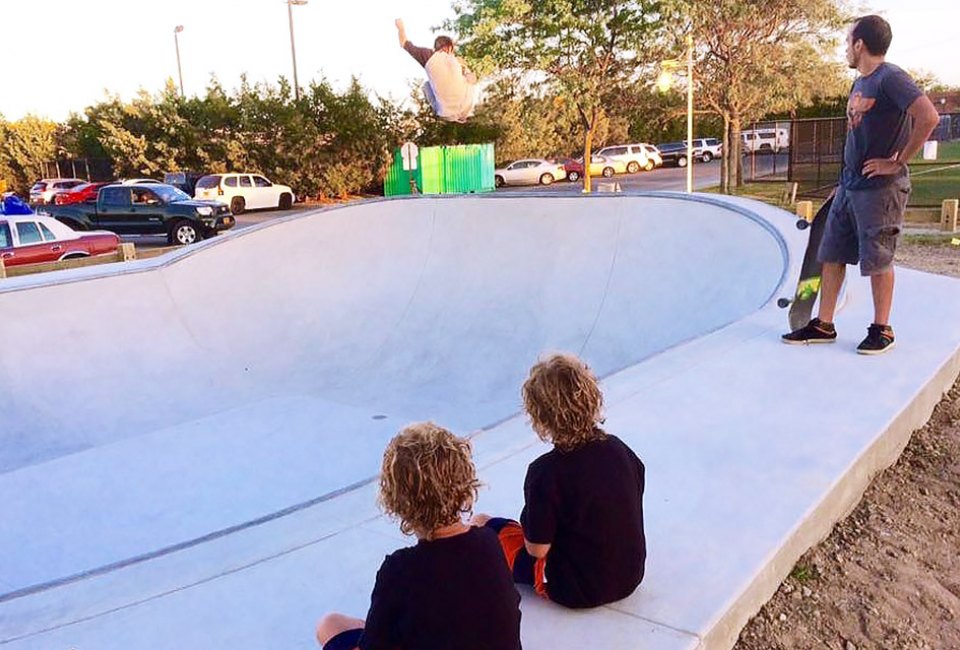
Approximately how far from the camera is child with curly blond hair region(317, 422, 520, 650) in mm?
1705

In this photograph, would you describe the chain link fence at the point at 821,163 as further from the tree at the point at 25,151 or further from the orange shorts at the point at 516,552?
the tree at the point at 25,151

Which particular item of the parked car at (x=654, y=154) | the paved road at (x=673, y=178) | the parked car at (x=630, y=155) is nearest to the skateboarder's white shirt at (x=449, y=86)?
the paved road at (x=673, y=178)

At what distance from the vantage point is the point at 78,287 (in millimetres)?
7668

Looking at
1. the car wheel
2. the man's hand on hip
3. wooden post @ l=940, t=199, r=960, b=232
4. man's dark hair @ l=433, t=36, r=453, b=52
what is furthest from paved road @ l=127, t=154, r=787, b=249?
the man's hand on hip

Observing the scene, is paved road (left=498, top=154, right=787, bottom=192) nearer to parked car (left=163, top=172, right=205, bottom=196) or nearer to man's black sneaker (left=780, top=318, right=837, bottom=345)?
parked car (left=163, top=172, right=205, bottom=196)

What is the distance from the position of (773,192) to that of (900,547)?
1902cm

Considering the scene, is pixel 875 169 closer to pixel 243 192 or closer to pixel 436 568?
pixel 436 568

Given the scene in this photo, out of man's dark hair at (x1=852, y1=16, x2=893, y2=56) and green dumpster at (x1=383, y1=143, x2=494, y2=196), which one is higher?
man's dark hair at (x1=852, y1=16, x2=893, y2=56)

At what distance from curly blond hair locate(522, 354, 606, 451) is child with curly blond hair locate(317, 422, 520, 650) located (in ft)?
1.25

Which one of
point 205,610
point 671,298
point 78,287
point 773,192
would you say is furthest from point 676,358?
point 773,192

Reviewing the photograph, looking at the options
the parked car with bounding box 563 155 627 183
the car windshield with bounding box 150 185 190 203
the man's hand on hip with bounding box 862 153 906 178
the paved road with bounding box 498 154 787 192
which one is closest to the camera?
the man's hand on hip with bounding box 862 153 906 178

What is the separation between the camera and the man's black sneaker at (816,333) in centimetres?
471

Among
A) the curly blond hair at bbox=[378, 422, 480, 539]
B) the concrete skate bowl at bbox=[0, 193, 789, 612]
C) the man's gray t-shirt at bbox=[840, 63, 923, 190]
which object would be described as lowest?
the concrete skate bowl at bbox=[0, 193, 789, 612]

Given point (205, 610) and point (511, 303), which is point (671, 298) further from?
point (205, 610)
